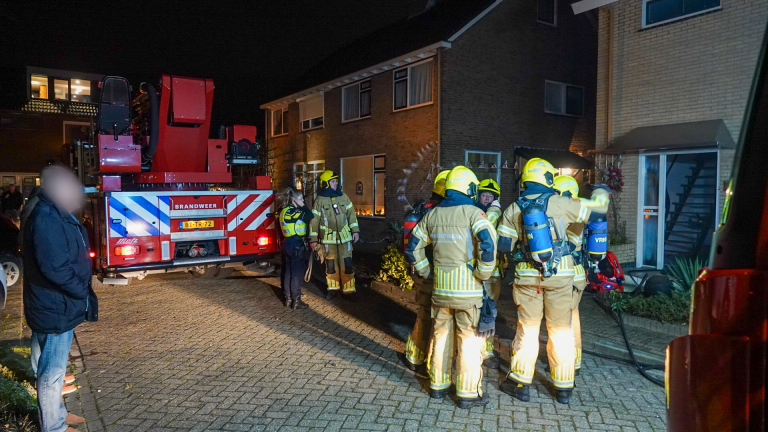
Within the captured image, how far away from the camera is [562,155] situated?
1566 cm

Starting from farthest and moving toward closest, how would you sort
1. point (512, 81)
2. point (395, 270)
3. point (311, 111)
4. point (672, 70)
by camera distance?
point (311, 111) < point (512, 81) < point (672, 70) < point (395, 270)

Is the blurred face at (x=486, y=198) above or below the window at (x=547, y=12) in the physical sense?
below

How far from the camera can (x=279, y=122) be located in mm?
22312

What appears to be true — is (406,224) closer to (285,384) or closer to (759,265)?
(285,384)

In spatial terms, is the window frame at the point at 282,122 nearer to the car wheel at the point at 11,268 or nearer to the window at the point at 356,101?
the window at the point at 356,101

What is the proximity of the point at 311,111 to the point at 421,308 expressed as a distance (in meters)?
15.9

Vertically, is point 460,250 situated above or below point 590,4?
below

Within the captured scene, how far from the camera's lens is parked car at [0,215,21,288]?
28.8ft

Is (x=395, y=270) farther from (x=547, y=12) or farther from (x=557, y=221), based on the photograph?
(x=547, y=12)

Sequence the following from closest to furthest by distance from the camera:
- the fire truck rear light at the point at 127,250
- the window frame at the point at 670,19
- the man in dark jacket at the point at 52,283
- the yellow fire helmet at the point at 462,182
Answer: the man in dark jacket at the point at 52,283 → the yellow fire helmet at the point at 462,182 → the fire truck rear light at the point at 127,250 → the window frame at the point at 670,19

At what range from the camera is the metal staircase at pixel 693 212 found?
32.3 feet

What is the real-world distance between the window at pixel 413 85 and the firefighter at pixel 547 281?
33.2 ft

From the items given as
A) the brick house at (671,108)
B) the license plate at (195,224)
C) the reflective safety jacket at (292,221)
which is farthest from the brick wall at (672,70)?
the license plate at (195,224)

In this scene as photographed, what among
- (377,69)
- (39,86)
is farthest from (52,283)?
(39,86)
